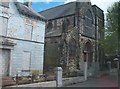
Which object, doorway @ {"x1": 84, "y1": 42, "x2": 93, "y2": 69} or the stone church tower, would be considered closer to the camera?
the stone church tower

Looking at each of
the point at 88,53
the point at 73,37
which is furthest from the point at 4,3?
the point at 88,53

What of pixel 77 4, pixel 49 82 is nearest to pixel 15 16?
pixel 49 82

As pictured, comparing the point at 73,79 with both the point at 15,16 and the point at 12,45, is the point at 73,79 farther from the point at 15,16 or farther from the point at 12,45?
the point at 15,16

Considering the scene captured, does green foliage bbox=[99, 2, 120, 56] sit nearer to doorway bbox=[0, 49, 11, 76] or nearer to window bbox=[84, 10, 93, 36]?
window bbox=[84, 10, 93, 36]

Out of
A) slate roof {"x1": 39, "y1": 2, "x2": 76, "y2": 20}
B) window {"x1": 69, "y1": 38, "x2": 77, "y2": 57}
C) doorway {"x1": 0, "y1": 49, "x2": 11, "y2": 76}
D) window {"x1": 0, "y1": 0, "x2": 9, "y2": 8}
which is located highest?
slate roof {"x1": 39, "y1": 2, "x2": 76, "y2": 20}

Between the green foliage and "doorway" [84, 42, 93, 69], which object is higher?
the green foliage

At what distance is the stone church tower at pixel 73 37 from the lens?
27250mm

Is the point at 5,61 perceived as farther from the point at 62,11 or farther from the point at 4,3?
the point at 62,11

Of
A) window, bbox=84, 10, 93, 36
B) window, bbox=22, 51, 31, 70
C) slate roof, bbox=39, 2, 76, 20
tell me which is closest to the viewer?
window, bbox=22, 51, 31, 70

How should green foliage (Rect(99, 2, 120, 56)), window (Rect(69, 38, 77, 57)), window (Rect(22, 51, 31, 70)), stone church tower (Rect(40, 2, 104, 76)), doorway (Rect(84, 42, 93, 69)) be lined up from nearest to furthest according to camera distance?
window (Rect(22, 51, 31, 70)) < green foliage (Rect(99, 2, 120, 56)) < stone church tower (Rect(40, 2, 104, 76)) < window (Rect(69, 38, 77, 57)) < doorway (Rect(84, 42, 93, 69))

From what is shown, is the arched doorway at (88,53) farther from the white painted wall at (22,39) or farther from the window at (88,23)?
the white painted wall at (22,39)

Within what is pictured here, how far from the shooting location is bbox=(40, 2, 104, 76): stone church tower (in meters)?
27.2

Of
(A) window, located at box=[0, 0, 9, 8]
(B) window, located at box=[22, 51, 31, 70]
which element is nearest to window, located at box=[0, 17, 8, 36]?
(A) window, located at box=[0, 0, 9, 8]

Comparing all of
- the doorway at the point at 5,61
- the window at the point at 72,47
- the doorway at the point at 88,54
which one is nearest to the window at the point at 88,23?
the doorway at the point at 88,54
